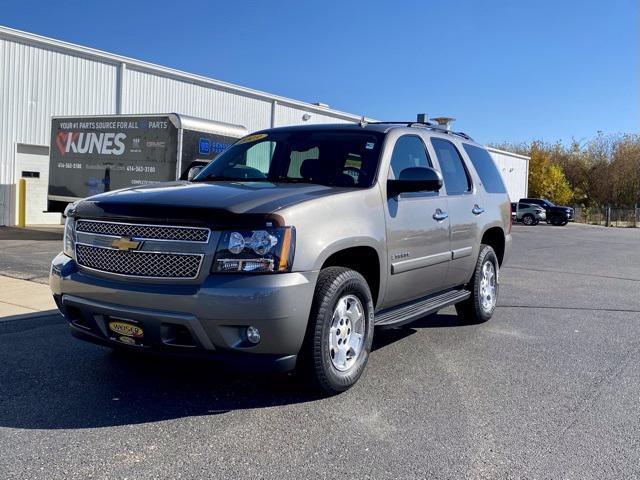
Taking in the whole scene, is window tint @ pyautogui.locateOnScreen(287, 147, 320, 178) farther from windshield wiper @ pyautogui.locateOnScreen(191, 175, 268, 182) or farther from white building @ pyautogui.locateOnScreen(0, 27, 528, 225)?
white building @ pyautogui.locateOnScreen(0, 27, 528, 225)

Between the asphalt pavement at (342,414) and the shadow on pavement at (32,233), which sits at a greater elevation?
the shadow on pavement at (32,233)

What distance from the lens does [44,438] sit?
346 cm

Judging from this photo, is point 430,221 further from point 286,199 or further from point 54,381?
point 54,381

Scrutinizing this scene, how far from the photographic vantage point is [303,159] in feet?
17.2

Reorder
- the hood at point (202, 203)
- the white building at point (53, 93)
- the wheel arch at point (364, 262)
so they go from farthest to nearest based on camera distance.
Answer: the white building at point (53, 93), the wheel arch at point (364, 262), the hood at point (202, 203)

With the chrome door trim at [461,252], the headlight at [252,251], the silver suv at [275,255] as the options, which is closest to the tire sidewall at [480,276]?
the chrome door trim at [461,252]

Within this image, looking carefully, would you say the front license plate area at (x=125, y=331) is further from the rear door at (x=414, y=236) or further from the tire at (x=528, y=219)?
the tire at (x=528, y=219)

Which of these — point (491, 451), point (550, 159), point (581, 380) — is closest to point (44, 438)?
point (491, 451)

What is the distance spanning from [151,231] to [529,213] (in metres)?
40.2

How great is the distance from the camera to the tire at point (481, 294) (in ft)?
21.3

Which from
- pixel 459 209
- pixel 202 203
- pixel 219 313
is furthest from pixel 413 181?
pixel 219 313

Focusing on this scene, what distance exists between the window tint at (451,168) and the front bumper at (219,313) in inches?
98.5

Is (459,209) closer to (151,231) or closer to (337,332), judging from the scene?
(337,332)

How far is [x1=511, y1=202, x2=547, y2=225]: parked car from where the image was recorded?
134 feet
